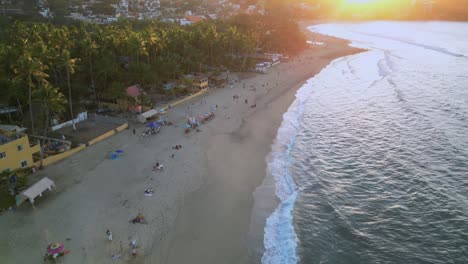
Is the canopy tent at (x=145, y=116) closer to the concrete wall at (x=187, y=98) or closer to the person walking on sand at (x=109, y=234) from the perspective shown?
the concrete wall at (x=187, y=98)

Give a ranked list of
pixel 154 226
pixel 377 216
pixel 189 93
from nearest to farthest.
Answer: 1. pixel 154 226
2. pixel 377 216
3. pixel 189 93

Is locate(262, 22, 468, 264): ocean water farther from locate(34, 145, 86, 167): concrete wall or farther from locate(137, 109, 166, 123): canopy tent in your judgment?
locate(34, 145, 86, 167): concrete wall

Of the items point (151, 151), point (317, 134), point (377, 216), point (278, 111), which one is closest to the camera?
point (377, 216)

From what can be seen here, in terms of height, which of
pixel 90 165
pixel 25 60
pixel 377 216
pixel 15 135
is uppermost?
pixel 25 60

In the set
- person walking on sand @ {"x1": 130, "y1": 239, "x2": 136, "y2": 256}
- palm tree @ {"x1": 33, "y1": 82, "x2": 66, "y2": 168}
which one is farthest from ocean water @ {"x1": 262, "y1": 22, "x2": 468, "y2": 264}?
palm tree @ {"x1": 33, "y1": 82, "x2": 66, "y2": 168}

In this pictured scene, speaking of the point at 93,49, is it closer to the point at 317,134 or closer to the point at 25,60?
the point at 25,60

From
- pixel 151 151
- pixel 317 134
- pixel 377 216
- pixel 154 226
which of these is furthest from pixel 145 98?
pixel 377 216
